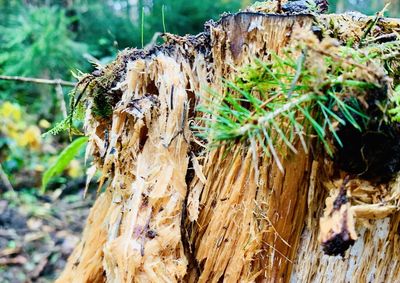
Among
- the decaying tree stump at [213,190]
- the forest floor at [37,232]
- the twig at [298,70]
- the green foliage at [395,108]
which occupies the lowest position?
the forest floor at [37,232]

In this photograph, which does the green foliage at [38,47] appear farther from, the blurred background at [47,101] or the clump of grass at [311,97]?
the clump of grass at [311,97]

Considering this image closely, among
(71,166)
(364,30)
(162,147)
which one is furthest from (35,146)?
(364,30)

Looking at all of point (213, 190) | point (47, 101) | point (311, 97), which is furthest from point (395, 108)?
point (47, 101)

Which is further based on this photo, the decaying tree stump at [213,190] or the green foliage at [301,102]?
the decaying tree stump at [213,190]

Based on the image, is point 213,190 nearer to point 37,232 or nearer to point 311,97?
point 311,97

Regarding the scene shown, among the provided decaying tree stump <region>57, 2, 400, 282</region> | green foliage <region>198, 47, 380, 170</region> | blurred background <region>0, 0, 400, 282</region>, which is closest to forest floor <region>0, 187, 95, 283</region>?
blurred background <region>0, 0, 400, 282</region>

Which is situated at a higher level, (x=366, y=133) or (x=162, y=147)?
(x=366, y=133)

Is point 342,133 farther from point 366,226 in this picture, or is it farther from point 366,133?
point 366,226

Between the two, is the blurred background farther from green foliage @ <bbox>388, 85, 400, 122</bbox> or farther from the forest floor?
green foliage @ <bbox>388, 85, 400, 122</bbox>

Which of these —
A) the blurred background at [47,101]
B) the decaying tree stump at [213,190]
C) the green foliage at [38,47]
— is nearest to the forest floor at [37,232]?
the blurred background at [47,101]
